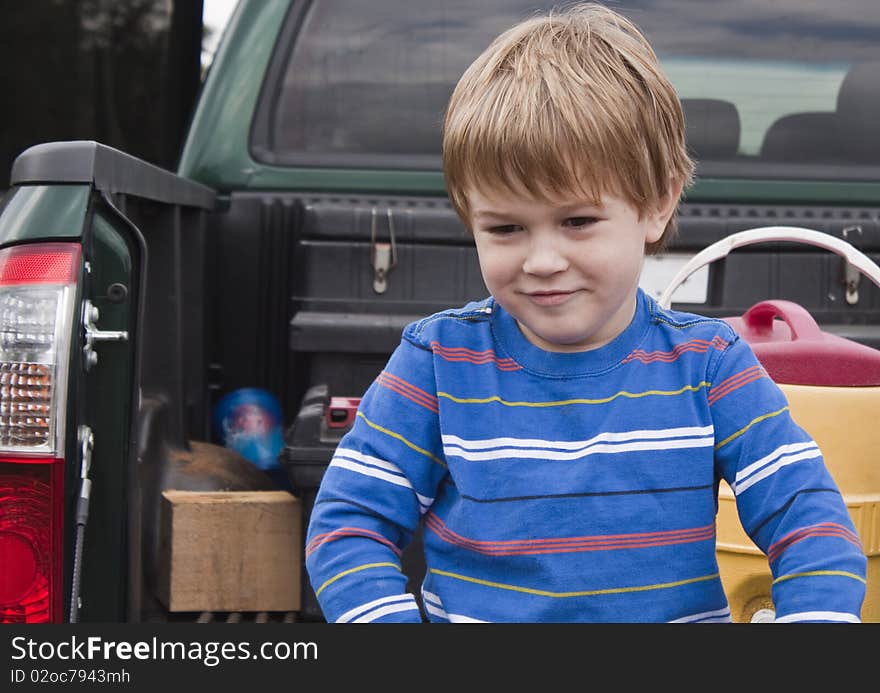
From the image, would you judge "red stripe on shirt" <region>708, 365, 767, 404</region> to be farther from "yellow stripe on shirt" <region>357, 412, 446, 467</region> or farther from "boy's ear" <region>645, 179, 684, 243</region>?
"yellow stripe on shirt" <region>357, 412, 446, 467</region>

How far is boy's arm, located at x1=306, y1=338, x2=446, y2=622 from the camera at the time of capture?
1389 millimetres

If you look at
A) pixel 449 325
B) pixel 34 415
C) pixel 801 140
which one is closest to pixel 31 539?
pixel 34 415

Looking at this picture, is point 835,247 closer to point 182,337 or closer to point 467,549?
point 467,549

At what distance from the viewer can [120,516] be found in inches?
67.7

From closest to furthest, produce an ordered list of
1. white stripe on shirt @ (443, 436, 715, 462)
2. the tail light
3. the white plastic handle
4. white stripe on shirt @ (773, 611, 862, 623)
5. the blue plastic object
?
white stripe on shirt @ (773, 611, 862, 623) → white stripe on shirt @ (443, 436, 715, 462) → the tail light → the white plastic handle → the blue plastic object

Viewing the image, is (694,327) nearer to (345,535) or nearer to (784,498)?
(784,498)

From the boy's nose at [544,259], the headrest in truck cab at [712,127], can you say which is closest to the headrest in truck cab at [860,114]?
the headrest in truck cab at [712,127]

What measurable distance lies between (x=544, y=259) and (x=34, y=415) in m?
0.66

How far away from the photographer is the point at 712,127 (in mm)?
2709

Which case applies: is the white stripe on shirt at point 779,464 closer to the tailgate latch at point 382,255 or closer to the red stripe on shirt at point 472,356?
the red stripe on shirt at point 472,356

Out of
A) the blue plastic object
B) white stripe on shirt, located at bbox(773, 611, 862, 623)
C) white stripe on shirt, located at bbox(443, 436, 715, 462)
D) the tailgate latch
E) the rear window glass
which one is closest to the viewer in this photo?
white stripe on shirt, located at bbox(773, 611, 862, 623)

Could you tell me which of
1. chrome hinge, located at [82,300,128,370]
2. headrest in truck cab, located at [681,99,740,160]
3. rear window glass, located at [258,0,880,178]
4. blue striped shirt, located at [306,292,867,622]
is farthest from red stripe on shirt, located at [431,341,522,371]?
headrest in truck cab, located at [681,99,740,160]

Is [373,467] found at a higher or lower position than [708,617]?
higher

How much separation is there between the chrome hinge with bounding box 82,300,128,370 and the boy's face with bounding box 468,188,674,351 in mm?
529
